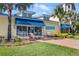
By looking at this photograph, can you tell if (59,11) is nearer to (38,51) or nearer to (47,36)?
(47,36)

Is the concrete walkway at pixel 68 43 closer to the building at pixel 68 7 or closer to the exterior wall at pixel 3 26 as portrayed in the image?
the building at pixel 68 7

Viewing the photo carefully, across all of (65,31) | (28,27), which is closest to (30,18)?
(28,27)

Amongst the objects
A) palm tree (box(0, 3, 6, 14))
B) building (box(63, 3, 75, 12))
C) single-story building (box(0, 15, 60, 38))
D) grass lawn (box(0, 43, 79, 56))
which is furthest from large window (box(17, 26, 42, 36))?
building (box(63, 3, 75, 12))

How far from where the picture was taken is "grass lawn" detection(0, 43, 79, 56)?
5.56m

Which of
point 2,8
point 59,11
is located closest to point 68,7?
point 59,11

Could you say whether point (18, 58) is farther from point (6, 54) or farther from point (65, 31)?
point (65, 31)

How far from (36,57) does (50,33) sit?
0.43 meters

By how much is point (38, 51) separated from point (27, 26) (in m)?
0.40

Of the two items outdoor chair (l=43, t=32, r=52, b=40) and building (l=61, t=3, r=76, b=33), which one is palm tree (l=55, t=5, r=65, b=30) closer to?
building (l=61, t=3, r=76, b=33)

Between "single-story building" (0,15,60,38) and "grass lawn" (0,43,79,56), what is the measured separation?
0.63ft

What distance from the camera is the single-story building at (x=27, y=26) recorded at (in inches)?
221

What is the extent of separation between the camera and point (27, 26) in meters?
5.65

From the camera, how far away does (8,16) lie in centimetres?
561

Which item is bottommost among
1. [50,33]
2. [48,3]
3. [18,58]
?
[18,58]
